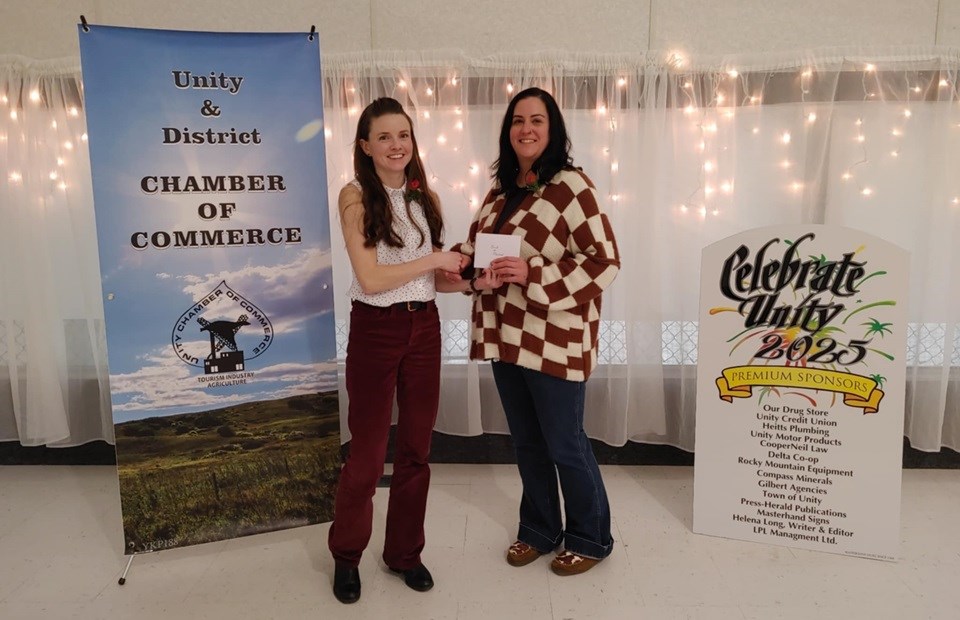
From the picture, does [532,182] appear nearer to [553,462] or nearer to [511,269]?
[511,269]

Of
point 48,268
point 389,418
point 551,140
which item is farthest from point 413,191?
point 48,268

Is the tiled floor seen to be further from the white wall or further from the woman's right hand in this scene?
the white wall

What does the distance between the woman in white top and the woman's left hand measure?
144 millimetres

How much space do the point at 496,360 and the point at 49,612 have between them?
167 cm

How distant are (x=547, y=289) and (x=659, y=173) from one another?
4.27 ft

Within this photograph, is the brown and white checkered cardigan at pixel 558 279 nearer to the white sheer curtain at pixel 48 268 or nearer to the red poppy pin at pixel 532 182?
the red poppy pin at pixel 532 182

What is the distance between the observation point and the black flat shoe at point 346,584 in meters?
2.02

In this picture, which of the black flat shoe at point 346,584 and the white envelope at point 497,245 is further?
the black flat shoe at point 346,584

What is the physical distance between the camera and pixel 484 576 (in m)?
2.17

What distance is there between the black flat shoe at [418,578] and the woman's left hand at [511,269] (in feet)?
3.44

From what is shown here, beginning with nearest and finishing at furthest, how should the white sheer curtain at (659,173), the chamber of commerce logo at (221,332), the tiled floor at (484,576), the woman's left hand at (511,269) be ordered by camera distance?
the woman's left hand at (511,269)
the tiled floor at (484,576)
the chamber of commerce logo at (221,332)
the white sheer curtain at (659,173)

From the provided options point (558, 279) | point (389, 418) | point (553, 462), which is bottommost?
point (553, 462)

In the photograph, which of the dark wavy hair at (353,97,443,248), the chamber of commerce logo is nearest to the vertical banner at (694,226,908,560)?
the dark wavy hair at (353,97,443,248)

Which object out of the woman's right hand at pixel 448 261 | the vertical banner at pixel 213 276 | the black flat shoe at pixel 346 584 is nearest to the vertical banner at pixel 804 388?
the woman's right hand at pixel 448 261
